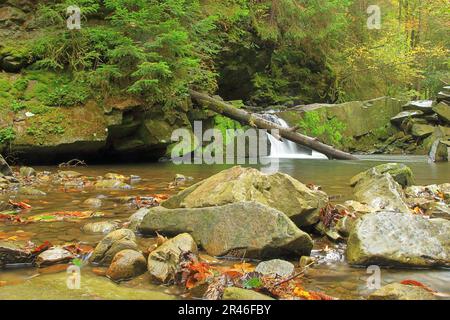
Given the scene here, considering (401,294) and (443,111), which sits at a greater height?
(443,111)

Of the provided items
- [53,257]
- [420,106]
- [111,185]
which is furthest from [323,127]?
[53,257]

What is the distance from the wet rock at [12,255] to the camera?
3.01 m

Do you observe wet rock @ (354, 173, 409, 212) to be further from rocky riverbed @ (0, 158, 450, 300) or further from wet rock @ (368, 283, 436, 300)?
wet rock @ (368, 283, 436, 300)

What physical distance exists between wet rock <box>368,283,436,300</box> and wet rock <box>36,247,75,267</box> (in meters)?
2.18

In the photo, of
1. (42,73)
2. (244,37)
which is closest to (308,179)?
(42,73)

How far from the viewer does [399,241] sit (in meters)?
3.21

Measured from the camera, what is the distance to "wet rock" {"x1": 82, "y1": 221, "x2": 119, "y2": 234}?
3980 millimetres

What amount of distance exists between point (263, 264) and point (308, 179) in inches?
203

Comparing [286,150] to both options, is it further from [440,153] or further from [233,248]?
[233,248]

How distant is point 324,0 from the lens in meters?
16.6

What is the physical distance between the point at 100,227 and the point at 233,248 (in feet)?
4.91

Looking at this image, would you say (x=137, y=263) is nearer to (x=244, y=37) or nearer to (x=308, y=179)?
(x=308, y=179)

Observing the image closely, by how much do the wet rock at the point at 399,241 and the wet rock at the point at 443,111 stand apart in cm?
1555

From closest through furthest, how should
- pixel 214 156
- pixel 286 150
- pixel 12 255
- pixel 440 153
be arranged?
pixel 12 255, pixel 214 156, pixel 440 153, pixel 286 150
